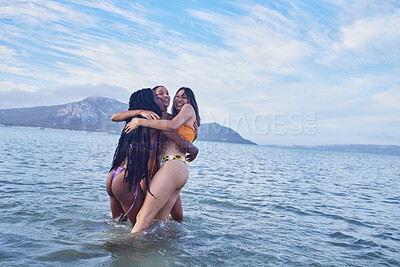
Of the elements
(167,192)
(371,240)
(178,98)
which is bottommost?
(371,240)

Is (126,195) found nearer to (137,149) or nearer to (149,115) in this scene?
(137,149)

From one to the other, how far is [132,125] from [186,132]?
94 cm

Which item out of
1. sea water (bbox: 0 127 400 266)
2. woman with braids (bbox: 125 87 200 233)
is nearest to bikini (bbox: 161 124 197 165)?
woman with braids (bbox: 125 87 200 233)

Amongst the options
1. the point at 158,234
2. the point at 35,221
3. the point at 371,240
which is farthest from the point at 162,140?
the point at 371,240

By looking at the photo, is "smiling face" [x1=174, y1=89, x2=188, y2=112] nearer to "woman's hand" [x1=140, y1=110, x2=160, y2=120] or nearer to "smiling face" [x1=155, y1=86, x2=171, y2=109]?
"smiling face" [x1=155, y1=86, x2=171, y2=109]

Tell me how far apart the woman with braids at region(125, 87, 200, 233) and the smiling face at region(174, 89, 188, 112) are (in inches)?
6.0

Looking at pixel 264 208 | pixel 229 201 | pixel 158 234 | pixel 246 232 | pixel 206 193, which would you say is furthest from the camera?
pixel 206 193

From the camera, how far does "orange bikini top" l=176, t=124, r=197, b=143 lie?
5.08 m

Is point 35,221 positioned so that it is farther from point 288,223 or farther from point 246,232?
point 288,223

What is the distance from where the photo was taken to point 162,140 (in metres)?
5.14

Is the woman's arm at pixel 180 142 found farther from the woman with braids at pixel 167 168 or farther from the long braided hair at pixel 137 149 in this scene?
the long braided hair at pixel 137 149

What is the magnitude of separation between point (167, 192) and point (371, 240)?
4984 millimetres

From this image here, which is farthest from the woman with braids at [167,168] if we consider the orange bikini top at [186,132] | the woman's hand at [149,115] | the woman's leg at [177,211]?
the woman's leg at [177,211]

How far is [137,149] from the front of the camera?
4.85 metres
